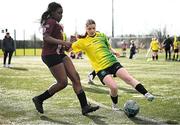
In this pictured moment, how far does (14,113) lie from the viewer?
341 inches

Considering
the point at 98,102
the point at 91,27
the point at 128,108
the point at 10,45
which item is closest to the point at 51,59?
the point at 91,27

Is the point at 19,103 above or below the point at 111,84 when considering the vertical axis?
below

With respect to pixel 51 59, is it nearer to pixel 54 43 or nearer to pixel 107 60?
pixel 54 43

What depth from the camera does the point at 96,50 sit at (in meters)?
8.79

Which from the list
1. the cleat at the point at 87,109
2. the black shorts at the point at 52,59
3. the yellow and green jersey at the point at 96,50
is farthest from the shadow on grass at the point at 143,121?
the black shorts at the point at 52,59

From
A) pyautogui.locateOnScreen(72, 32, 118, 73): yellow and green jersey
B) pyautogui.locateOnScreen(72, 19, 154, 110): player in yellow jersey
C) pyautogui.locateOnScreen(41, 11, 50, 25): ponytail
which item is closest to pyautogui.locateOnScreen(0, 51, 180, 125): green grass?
pyautogui.locateOnScreen(72, 19, 154, 110): player in yellow jersey

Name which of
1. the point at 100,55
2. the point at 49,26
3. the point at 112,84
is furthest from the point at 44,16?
the point at 112,84

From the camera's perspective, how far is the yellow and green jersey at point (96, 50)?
8734 millimetres

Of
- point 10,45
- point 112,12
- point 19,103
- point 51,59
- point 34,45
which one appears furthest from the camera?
point 112,12

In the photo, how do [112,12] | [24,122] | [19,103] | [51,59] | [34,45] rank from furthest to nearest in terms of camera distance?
[112,12] < [34,45] < [19,103] < [51,59] < [24,122]

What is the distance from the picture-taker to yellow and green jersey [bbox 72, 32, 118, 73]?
873 cm

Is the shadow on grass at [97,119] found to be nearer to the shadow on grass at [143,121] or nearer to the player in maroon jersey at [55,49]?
the player in maroon jersey at [55,49]

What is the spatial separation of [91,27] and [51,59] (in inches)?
43.5

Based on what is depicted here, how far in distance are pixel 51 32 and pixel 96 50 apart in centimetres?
107
